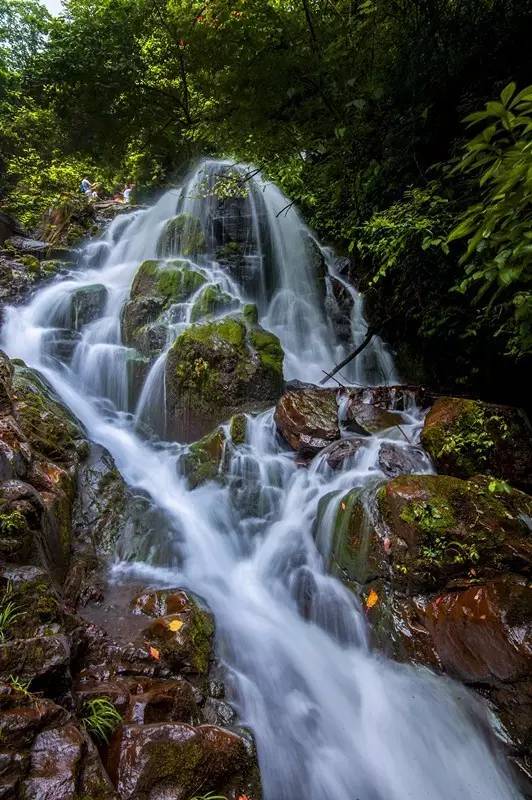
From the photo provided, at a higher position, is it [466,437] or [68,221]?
[68,221]

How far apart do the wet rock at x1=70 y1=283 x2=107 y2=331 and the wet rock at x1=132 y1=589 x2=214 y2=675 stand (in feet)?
24.3

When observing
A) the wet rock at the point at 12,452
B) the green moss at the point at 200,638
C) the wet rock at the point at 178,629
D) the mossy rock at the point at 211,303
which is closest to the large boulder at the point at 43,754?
the wet rock at the point at 178,629

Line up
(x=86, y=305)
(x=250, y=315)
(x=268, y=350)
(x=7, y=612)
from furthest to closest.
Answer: (x=86, y=305) → (x=250, y=315) → (x=268, y=350) → (x=7, y=612)

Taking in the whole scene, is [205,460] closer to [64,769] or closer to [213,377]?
[213,377]

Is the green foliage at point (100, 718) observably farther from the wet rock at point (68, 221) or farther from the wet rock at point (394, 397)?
the wet rock at point (68, 221)

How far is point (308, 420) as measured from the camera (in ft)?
20.3

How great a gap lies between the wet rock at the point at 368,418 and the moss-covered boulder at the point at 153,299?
159 inches

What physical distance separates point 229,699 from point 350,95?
541 centimetres

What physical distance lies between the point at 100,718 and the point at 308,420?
4391 mm

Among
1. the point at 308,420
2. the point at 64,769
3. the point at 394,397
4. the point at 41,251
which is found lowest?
the point at 64,769

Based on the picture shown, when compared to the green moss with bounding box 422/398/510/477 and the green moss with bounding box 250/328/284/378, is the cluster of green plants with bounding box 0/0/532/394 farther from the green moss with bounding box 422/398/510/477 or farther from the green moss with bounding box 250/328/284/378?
the green moss with bounding box 250/328/284/378

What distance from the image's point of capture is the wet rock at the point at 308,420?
6.08m

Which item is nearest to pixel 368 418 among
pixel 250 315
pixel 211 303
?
pixel 250 315

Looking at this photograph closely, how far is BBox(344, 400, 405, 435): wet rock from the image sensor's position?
20.6 ft
